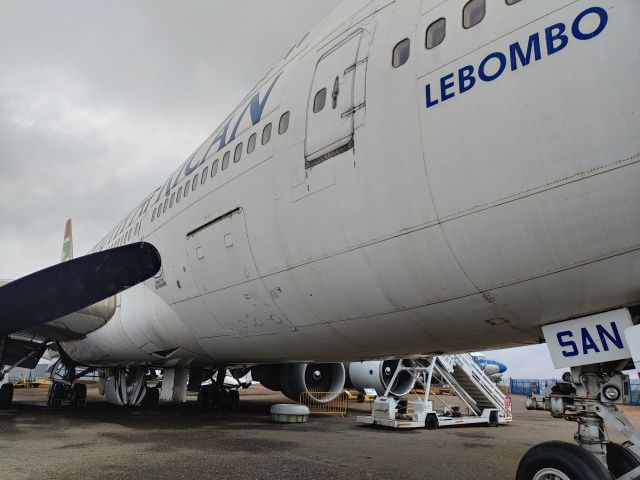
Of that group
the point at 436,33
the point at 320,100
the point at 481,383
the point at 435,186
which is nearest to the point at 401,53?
the point at 436,33

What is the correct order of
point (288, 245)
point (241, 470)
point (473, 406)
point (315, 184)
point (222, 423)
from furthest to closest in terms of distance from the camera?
point (473, 406), point (222, 423), point (241, 470), point (288, 245), point (315, 184)

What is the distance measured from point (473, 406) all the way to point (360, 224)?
10798 millimetres

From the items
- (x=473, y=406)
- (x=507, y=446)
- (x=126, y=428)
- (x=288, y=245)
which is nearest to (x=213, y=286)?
(x=288, y=245)

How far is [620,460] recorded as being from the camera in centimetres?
408

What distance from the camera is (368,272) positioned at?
14.6 ft

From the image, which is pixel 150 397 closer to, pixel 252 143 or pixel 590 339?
pixel 252 143

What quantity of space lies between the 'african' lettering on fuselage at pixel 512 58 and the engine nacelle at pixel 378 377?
10.6 meters

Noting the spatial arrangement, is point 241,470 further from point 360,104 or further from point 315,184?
point 360,104

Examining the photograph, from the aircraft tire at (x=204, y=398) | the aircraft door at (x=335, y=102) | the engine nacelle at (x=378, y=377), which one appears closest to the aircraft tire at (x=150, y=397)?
the aircraft tire at (x=204, y=398)

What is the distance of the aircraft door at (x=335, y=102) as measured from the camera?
4.54m

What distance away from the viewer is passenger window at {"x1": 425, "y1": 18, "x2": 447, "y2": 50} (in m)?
3.97

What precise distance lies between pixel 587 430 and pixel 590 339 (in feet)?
2.07

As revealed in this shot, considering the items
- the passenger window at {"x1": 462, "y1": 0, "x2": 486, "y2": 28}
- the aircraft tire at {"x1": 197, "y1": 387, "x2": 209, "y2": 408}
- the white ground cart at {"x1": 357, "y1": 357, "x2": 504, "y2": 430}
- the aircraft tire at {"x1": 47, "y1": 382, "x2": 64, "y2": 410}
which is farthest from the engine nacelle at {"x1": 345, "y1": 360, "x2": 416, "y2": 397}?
the passenger window at {"x1": 462, "y1": 0, "x2": 486, "y2": 28}

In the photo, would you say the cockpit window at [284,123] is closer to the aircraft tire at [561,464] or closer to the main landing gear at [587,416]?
the main landing gear at [587,416]
